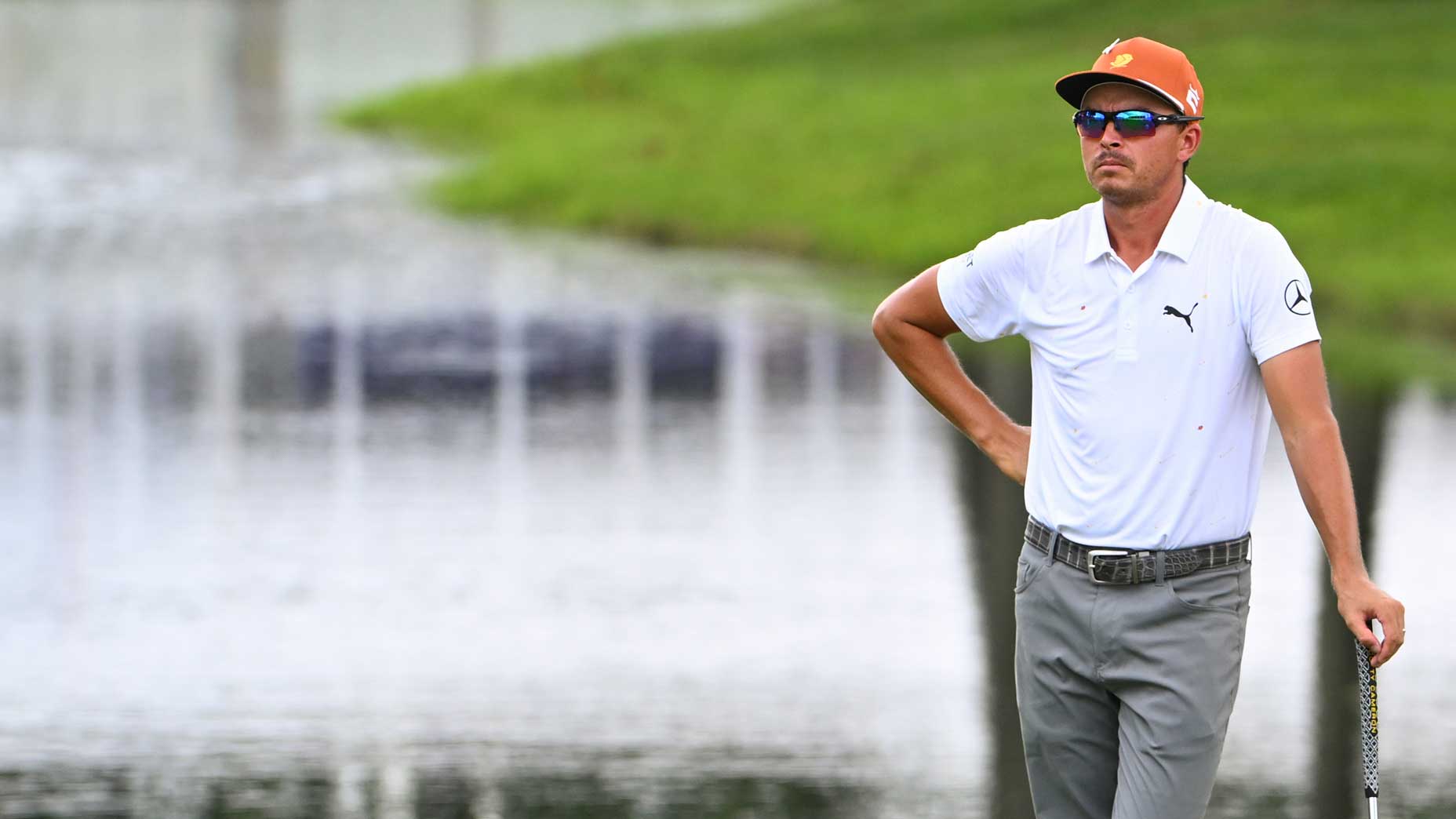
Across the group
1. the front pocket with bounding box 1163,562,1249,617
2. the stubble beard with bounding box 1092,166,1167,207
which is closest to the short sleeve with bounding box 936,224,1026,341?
the stubble beard with bounding box 1092,166,1167,207

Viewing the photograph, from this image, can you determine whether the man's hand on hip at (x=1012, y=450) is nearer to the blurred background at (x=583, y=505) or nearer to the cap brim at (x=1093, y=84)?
the cap brim at (x=1093, y=84)

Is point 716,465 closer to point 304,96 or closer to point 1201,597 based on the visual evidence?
point 1201,597

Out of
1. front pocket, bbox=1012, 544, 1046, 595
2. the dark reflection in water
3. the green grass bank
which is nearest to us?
front pocket, bbox=1012, 544, 1046, 595

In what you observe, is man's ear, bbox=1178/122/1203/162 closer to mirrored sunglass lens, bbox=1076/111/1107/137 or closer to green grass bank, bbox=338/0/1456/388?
mirrored sunglass lens, bbox=1076/111/1107/137

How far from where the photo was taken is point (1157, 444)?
4.53 meters

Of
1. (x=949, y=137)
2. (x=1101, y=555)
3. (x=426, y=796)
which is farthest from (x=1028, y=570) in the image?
(x=949, y=137)

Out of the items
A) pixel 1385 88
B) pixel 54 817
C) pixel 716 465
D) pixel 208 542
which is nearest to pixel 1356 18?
pixel 1385 88

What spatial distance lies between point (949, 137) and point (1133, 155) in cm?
2343

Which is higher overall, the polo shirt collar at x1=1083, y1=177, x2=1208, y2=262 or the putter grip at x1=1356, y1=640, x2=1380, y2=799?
the polo shirt collar at x1=1083, y1=177, x2=1208, y2=262

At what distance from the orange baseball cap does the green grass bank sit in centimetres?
1051

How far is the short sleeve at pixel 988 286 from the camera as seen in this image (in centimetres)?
478

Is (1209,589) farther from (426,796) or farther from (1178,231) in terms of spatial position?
(426,796)

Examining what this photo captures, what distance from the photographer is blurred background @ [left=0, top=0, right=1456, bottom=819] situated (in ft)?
23.6

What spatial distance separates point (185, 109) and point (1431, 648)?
35.5 meters
